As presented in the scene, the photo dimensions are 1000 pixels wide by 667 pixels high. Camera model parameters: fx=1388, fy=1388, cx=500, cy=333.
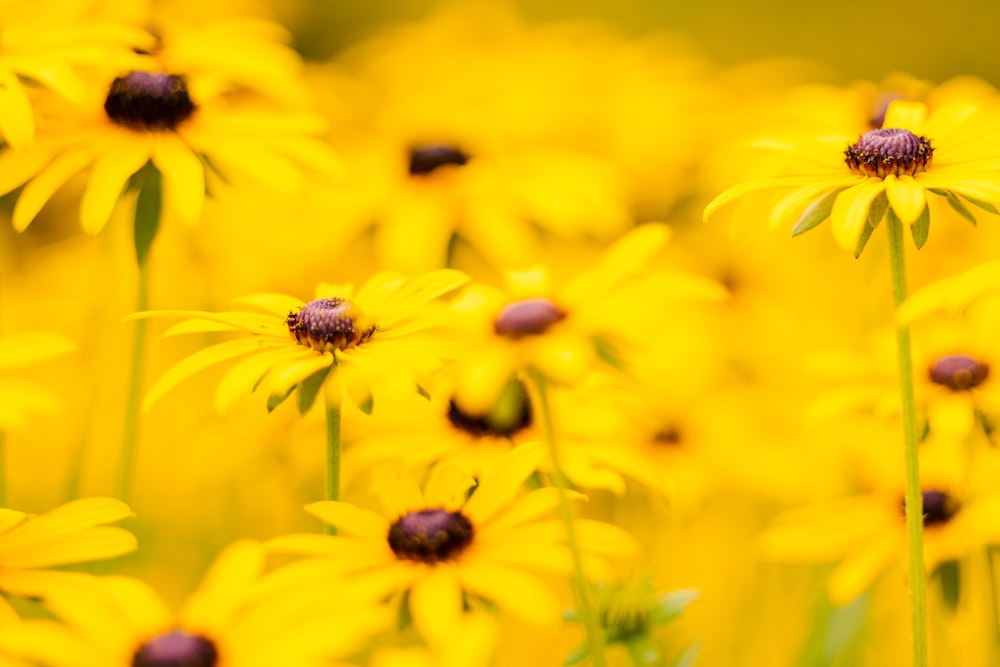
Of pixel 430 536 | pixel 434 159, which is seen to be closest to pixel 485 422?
pixel 430 536

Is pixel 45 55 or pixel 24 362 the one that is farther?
pixel 45 55

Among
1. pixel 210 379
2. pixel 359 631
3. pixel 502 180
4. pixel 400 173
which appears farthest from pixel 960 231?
pixel 359 631

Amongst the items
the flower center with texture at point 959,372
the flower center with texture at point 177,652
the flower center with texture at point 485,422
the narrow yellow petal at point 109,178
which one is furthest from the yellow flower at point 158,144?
the flower center with texture at point 959,372

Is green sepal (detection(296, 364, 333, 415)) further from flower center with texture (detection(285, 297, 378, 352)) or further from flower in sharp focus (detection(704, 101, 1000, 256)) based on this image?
flower in sharp focus (detection(704, 101, 1000, 256))

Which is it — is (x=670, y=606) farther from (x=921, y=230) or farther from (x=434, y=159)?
(x=434, y=159)

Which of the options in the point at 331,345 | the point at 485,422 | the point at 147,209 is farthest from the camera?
the point at 147,209

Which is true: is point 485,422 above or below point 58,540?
above

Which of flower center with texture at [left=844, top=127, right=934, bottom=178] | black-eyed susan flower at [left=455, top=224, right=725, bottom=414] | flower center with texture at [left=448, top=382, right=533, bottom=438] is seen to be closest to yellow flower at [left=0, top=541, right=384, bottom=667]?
black-eyed susan flower at [left=455, top=224, right=725, bottom=414]
